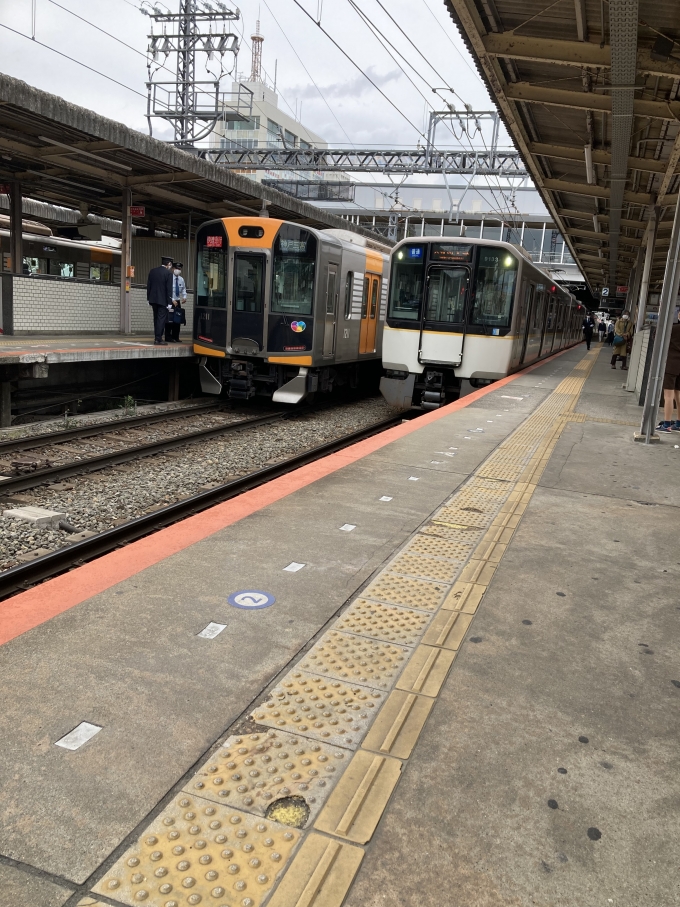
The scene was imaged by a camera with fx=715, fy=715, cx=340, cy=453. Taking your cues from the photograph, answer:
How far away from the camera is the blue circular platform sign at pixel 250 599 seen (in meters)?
3.32

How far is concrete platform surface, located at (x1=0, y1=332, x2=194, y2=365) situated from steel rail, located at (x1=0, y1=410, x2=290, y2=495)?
7.30 feet

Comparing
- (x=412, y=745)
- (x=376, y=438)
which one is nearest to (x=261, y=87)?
(x=376, y=438)

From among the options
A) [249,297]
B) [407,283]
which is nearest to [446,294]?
[407,283]

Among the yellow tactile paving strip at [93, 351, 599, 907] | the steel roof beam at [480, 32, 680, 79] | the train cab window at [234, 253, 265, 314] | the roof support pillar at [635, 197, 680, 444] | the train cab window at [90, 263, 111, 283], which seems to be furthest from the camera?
the train cab window at [90, 263, 111, 283]

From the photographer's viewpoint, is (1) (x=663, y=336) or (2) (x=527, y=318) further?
(2) (x=527, y=318)

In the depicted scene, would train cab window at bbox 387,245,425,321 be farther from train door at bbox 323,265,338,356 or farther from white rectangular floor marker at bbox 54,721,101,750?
white rectangular floor marker at bbox 54,721,101,750

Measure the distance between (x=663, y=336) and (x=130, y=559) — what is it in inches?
267

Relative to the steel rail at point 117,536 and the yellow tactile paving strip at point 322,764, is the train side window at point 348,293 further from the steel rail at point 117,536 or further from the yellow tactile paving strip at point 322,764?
the yellow tactile paving strip at point 322,764

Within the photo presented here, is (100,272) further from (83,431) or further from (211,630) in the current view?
(211,630)

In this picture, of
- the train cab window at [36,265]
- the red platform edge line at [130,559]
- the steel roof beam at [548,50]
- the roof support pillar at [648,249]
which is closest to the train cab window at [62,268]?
the train cab window at [36,265]

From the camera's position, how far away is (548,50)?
27.5 ft

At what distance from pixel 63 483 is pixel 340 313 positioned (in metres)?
7.05

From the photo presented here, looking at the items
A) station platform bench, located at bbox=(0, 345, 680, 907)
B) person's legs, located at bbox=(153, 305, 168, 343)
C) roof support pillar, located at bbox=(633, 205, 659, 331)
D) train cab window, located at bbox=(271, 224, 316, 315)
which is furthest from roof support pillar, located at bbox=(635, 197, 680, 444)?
person's legs, located at bbox=(153, 305, 168, 343)

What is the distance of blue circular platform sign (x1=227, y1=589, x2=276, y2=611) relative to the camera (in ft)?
10.9
